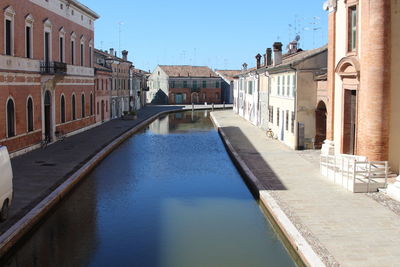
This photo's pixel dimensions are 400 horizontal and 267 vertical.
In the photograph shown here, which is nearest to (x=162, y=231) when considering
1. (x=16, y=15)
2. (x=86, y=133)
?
(x=16, y=15)

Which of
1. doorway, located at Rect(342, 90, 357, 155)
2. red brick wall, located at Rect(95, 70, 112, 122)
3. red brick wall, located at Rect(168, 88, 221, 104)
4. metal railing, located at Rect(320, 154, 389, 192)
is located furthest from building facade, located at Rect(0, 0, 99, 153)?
red brick wall, located at Rect(168, 88, 221, 104)

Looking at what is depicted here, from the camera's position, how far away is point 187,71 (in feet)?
312

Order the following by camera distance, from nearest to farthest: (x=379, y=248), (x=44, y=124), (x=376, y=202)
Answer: (x=379, y=248) < (x=376, y=202) < (x=44, y=124)

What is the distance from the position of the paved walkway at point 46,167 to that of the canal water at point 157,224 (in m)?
0.73

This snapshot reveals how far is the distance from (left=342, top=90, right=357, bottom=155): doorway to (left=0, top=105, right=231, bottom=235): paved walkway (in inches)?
430

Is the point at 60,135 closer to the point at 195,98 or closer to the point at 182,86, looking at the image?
the point at 182,86

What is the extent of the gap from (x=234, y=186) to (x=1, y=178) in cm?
1003

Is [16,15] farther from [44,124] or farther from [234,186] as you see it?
[234,186]

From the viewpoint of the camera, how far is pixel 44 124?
30.8m

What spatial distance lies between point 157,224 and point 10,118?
508 inches

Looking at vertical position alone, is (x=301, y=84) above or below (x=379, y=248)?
above

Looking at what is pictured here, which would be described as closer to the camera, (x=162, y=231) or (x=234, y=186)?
(x=162, y=231)

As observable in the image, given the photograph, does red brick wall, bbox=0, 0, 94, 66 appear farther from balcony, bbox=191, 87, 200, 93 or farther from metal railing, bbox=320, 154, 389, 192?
balcony, bbox=191, 87, 200, 93

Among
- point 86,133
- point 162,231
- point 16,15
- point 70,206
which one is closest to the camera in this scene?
point 162,231
